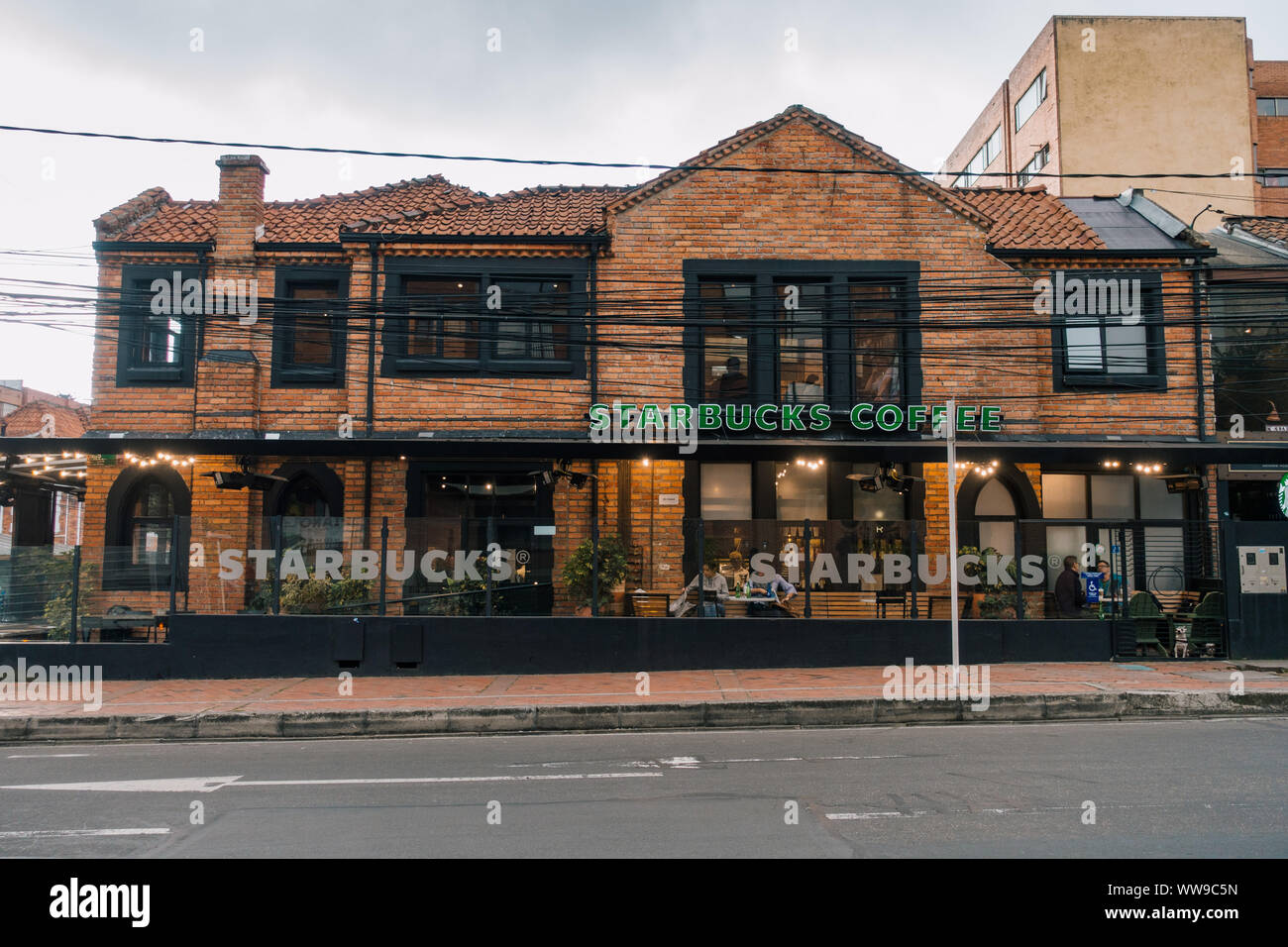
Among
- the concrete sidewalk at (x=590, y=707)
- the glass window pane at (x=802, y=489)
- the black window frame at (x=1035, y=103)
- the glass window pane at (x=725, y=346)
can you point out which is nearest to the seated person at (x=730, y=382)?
the glass window pane at (x=725, y=346)

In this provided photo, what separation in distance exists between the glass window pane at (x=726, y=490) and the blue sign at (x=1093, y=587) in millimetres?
5985

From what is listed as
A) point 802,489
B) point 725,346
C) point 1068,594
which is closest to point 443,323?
point 725,346

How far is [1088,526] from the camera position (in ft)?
51.1

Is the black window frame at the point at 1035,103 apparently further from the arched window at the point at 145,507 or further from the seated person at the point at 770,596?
the arched window at the point at 145,507

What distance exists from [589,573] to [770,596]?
299 centimetres

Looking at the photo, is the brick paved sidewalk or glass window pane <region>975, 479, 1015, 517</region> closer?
the brick paved sidewalk

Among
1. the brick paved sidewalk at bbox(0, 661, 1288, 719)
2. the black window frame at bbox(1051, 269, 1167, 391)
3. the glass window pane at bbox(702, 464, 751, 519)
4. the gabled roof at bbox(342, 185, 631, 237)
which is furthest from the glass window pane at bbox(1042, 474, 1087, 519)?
the gabled roof at bbox(342, 185, 631, 237)

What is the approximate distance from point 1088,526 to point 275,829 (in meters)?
13.6

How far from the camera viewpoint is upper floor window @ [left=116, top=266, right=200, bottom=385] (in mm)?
17703

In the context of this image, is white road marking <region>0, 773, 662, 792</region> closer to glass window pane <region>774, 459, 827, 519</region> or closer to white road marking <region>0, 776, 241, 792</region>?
white road marking <region>0, 776, 241, 792</region>

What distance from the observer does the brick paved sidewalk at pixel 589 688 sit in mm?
11836

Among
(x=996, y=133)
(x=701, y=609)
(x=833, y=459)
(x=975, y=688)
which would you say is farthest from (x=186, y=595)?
(x=996, y=133)

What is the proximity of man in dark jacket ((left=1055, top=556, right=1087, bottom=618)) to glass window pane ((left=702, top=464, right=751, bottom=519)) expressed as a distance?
5506mm

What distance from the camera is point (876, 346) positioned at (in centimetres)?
1766
